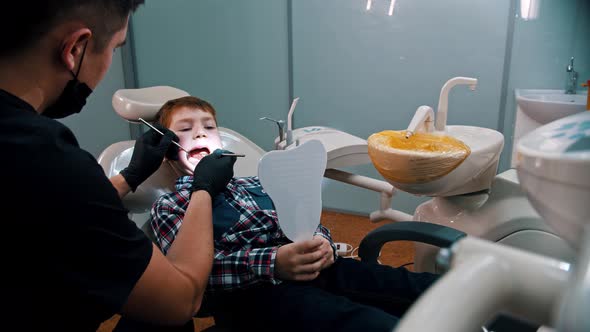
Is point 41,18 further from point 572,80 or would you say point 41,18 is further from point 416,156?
point 572,80

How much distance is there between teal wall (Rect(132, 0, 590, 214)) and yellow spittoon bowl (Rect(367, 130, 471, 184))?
1.41 meters

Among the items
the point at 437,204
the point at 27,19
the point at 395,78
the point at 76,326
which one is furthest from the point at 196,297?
the point at 395,78

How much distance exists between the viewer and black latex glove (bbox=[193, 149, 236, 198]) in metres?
1.14

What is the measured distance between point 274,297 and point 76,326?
460 millimetres

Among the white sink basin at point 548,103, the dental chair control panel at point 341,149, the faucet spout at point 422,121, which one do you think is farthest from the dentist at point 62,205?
the white sink basin at point 548,103

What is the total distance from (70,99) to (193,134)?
583 millimetres

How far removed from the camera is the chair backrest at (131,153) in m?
1.49

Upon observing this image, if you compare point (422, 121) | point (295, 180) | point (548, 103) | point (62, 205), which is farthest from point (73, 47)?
point (548, 103)

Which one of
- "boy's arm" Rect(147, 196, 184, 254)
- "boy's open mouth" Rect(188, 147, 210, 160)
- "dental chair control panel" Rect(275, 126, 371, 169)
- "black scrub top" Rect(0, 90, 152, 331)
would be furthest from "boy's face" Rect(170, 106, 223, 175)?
"black scrub top" Rect(0, 90, 152, 331)

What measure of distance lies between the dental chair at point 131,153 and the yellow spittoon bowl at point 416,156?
1.80 ft

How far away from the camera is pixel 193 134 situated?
4.72 ft

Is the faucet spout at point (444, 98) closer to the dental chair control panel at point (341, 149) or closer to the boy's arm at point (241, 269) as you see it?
the dental chair control panel at point (341, 149)

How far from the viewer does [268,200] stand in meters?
1.35

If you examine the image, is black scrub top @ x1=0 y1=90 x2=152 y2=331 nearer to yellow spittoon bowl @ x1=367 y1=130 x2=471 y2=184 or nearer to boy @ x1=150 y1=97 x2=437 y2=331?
boy @ x1=150 y1=97 x2=437 y2=331
